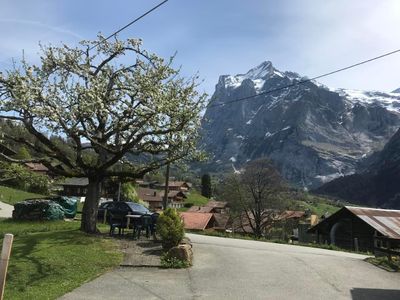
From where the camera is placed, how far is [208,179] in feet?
498

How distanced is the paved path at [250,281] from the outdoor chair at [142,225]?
12.1ft

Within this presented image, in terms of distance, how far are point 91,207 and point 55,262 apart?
22.9 ft

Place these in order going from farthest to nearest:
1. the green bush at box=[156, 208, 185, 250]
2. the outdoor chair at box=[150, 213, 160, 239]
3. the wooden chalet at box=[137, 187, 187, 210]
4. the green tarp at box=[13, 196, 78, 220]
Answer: the wooden chalet at box=[137, 187, 187, 210], the green tarp at box=[13, 196, 78, 220], the outdoor chair at box=[150, 213, 160, 239], the green bush at box=[156, 208, 185, 250]

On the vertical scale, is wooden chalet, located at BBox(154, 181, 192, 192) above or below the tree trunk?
above

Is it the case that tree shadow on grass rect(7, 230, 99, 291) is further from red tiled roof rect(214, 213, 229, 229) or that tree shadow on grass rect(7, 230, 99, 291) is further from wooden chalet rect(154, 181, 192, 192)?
wooden chalet rect(154, 181, 192, 192)

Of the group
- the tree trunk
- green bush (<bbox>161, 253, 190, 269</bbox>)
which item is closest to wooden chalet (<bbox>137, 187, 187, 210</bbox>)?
→ the tree trunk

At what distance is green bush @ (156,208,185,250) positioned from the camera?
18.5m

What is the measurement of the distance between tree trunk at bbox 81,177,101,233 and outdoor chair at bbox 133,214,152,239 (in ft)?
6.82

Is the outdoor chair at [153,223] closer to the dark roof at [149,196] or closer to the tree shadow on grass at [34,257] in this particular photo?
the tree shadow on grass at [34,257]

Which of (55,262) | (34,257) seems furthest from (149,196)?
(55,262)

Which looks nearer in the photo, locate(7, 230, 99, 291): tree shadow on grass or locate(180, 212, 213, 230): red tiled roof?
locate(7, 230, 99, 291): tree shadow on grass

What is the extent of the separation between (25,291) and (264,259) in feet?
30.3

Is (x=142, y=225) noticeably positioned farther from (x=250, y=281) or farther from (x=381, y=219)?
(x=381, y=219)

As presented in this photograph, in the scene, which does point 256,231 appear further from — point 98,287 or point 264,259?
point 98,287
